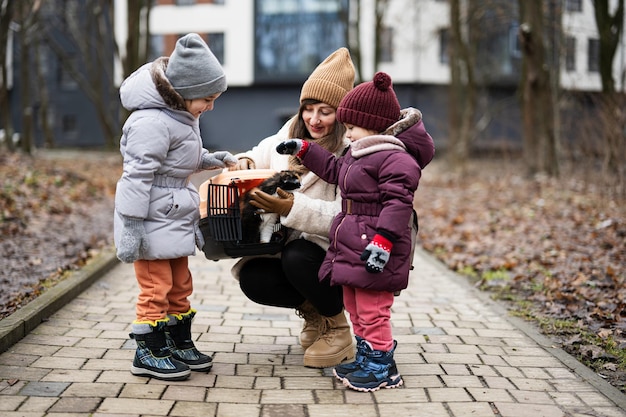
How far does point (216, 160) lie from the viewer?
14.8 feet

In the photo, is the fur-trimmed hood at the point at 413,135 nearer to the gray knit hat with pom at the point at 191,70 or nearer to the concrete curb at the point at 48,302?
the gray knit hat with pom at the point at 191,70

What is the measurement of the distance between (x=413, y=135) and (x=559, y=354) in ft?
6.18

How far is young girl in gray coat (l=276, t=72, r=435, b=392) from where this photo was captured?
3.96m

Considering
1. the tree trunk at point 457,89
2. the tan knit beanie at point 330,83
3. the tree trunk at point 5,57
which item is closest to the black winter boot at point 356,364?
the tan knit beanie at point 330,83

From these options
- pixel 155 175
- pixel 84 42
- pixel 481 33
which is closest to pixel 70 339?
pixel 155 175

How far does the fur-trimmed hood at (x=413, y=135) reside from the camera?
4160mm

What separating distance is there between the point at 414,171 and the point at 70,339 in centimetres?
261

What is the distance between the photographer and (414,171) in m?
4.00

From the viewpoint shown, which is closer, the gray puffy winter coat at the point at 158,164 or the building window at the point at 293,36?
the gray puffy winter coat at the point at 158,164

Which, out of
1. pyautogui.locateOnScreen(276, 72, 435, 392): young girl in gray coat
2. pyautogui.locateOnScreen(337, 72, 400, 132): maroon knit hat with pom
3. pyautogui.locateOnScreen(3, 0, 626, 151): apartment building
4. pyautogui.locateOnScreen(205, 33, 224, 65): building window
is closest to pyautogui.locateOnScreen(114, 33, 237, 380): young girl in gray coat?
pyautogui.locateOnScreen(276, 72, 435, 392): young girl in gray coat

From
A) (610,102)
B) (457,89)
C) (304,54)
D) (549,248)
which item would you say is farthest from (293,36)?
(549,248)

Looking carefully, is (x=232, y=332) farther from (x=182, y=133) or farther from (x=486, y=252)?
(x=486, y=252)

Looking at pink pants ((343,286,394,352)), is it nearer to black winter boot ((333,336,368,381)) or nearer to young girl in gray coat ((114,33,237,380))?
black winter boot ((333,336,368,381))

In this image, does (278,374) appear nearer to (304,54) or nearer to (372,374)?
(372,374)
